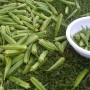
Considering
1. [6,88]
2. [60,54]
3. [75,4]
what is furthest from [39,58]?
[75,4]

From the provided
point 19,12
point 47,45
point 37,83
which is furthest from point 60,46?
point 19,12

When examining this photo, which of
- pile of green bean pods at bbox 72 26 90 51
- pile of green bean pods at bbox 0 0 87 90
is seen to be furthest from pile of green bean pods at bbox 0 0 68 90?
pile of green bean pods at bbox 72 26 90 51

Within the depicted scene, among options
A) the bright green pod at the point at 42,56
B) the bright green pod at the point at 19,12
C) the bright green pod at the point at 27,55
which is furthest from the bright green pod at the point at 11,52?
the bright green pod at the point at 19,12

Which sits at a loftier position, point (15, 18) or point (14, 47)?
point (15, 18)

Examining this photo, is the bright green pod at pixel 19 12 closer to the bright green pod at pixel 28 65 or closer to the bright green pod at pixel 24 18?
the bright green pod at pixel 24 18

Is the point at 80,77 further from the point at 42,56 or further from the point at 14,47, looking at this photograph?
the point at 14,47

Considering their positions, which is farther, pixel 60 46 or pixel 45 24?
pixel 45 24
